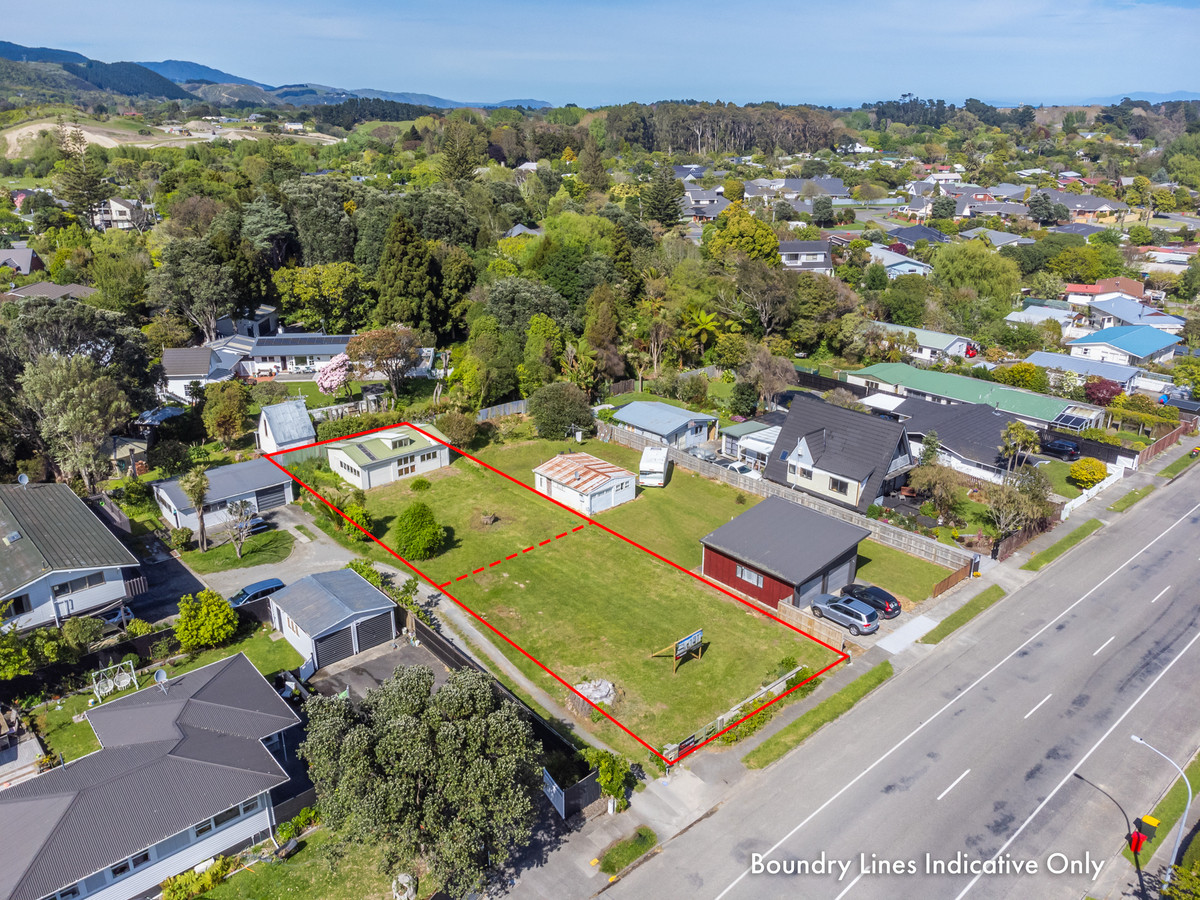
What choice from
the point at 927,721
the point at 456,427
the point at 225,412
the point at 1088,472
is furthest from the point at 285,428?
the point at 1088,472

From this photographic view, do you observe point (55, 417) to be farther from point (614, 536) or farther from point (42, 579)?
point (614, 536)

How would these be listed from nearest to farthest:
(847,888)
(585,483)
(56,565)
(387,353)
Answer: (847,888)
(56,565)
(585,483)
(387,353)

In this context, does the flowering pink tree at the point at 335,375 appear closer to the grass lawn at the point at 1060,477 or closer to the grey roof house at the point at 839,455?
the grey roof house at the point at 839,455

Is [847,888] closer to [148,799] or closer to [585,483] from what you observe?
[148,799]

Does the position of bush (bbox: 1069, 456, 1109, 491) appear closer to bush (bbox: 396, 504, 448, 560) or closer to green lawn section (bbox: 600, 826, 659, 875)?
green lawn section (bbox: 600, 826, 659, 875)

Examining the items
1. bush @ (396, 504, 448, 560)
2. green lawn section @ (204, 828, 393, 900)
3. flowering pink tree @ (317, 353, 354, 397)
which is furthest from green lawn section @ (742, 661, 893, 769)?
flowering pink tree @ (317, 353, 354, 397)

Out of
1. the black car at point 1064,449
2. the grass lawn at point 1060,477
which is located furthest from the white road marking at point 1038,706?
the black car at point 1064,449
